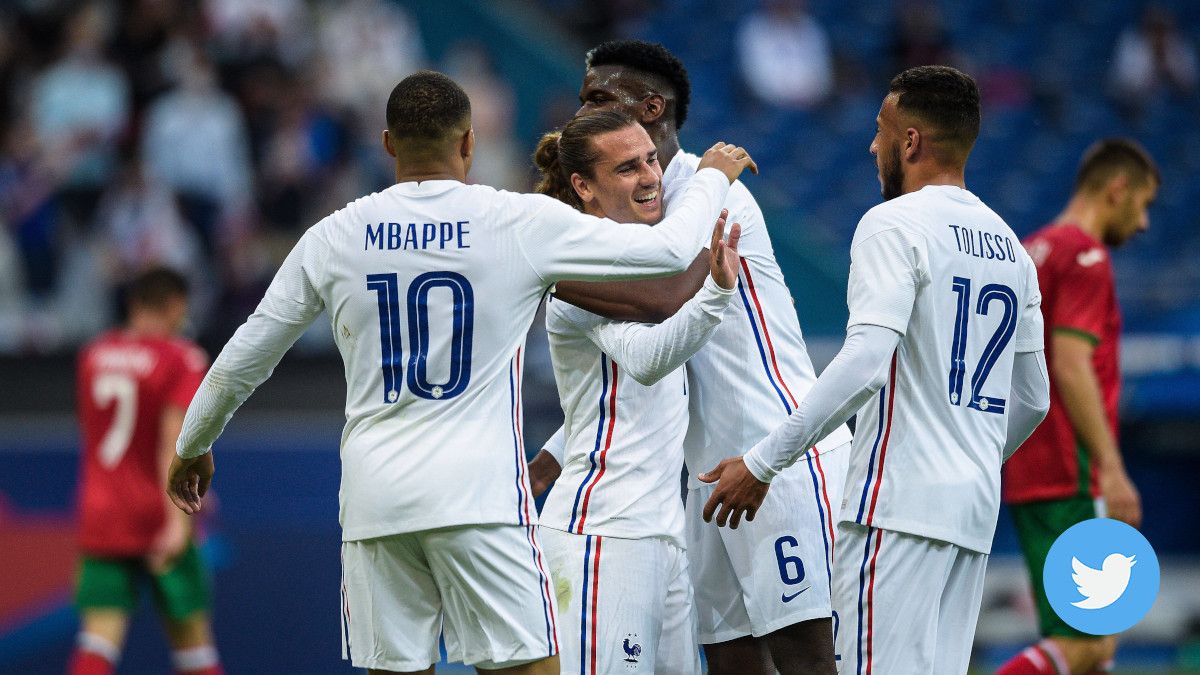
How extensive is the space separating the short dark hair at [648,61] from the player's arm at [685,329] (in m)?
1.02

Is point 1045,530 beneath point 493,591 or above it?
above

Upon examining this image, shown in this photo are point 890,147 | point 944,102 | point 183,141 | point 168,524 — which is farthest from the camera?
point 183,141

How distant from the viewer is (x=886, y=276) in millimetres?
4309

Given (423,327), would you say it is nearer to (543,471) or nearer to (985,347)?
(543,471)

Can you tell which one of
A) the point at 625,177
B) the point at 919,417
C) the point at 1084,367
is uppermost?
the point at 625,177

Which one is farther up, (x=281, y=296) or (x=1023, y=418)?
(x=281, y=296)

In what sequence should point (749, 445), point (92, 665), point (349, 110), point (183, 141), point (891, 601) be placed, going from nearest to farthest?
point (891, 601)
point (749, 445)
point (92, 665)
point (183, 141)
point (349, 110)

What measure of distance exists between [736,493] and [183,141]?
872cm

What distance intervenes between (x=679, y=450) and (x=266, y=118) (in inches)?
330

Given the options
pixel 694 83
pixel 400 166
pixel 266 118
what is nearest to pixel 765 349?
pixel 400 166

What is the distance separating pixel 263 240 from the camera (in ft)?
38.4

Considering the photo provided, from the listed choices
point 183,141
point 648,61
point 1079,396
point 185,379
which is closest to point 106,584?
point 185,379

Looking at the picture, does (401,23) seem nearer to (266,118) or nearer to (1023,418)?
(266,118)

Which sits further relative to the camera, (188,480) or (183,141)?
(183,141)
